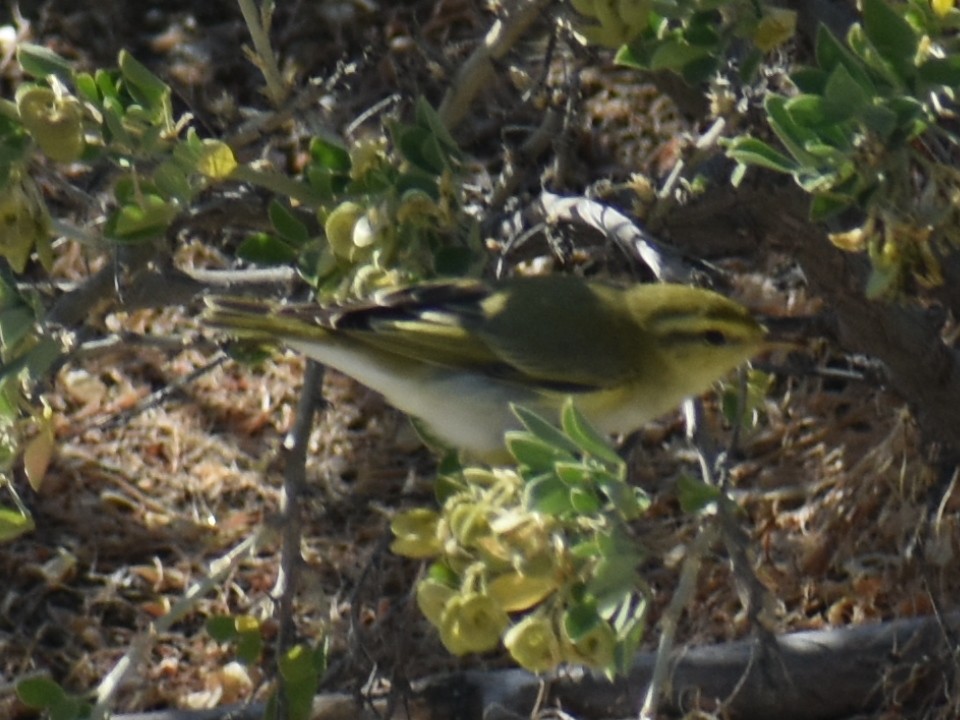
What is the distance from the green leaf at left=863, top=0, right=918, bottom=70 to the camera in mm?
1922

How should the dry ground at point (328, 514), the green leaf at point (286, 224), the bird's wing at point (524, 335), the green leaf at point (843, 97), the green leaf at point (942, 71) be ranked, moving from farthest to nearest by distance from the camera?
the dry ground at point (328, 514), the bird's wing at point (524, 335), the green leaf at point (286, 224), the green leaf at point (942, 71), the green leaf at point (843, 97)

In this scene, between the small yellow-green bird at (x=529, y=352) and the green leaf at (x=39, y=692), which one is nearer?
the green leaf at (x=39, y=692)

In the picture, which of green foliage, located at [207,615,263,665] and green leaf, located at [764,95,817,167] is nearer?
green leaf, located at [764,95,817,167]

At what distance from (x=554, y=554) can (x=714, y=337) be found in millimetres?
1251

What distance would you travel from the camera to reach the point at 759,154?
1995mm

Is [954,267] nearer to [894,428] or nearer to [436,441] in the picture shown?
[894,428]

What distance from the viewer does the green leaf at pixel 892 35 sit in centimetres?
192

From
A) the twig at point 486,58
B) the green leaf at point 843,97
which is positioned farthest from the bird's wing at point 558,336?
the green leaf at point 843,97

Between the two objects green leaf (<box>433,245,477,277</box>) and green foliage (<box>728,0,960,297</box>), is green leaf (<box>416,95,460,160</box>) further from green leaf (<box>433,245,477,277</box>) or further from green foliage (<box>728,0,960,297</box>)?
green foliage (<box>728,0,960,297</box>)

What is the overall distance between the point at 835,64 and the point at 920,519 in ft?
4.93

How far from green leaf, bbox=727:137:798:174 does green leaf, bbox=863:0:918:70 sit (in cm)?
18

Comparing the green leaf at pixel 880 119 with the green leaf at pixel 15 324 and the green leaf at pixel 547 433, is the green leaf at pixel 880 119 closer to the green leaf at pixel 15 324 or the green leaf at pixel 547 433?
the green leaf at pixel 547 433

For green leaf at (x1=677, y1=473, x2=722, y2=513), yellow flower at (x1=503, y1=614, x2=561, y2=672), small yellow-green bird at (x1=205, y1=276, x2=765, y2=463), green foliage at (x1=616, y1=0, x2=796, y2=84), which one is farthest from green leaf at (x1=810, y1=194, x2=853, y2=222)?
small yellow-green bird at (x1=205, y1=276, x2=765, y2=463)

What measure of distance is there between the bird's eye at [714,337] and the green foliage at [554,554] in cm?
108
